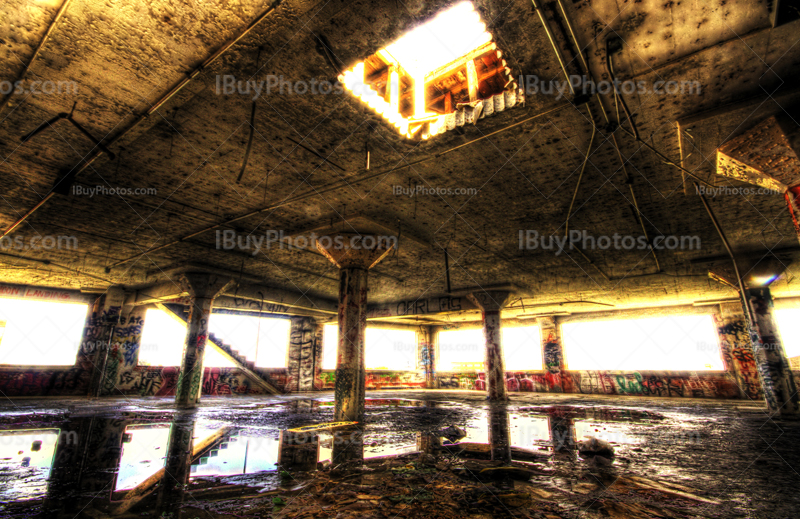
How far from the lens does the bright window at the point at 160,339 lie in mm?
16281

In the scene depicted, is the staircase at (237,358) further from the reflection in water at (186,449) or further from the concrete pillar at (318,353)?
the reflection in water at (186,449)

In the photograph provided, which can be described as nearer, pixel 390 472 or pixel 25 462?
pixel 390 472

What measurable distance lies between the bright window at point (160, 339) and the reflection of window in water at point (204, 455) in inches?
486

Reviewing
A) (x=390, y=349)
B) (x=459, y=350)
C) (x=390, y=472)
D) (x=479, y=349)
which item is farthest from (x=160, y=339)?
(x=479, y=349)

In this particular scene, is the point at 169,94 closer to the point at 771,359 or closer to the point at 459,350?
the point at 771,359

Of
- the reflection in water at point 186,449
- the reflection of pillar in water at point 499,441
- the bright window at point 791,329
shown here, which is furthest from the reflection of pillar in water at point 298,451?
the bright window at point 791,329

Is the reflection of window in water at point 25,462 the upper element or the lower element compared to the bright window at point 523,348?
lower

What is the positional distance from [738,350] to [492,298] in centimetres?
1293

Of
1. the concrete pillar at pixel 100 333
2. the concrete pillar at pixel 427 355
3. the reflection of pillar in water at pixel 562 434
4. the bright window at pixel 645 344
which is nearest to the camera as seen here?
the reflection of pillar in water at pixel 562 434

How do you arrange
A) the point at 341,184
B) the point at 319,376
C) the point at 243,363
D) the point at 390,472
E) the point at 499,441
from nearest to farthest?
the point at 390,472 < the point at 499,441 < the point at 341,184 < the point at 243,363 < the point at 319,376

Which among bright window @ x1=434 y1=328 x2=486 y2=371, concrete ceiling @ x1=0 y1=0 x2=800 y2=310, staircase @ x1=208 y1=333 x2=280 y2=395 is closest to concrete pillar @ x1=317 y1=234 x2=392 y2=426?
concrete ceiling @ x1=0 y1=0 x2=800 y2=310

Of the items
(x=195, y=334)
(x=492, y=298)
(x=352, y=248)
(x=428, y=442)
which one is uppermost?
(x=352, y=248)

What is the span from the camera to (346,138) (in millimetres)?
5410

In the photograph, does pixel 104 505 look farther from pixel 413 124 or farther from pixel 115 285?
pixel 115 285
